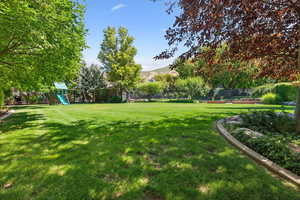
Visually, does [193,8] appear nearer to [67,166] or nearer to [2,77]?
[67,166]

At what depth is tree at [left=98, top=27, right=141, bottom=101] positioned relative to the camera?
75.6 ft

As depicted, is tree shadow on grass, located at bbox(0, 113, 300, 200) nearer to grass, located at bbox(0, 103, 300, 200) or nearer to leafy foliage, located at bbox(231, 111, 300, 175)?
grass, located at bbox(0, 103, 300, 200)

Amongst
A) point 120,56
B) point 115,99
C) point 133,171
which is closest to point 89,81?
point 115,99

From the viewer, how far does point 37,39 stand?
4.02 m

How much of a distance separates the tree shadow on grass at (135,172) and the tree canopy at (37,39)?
110 inches

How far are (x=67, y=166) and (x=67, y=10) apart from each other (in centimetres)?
567

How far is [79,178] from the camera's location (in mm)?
1885

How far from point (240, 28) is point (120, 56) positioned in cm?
2134

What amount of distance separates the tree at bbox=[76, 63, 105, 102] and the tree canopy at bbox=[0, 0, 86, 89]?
59.2 feet

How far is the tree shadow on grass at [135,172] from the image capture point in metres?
1.60

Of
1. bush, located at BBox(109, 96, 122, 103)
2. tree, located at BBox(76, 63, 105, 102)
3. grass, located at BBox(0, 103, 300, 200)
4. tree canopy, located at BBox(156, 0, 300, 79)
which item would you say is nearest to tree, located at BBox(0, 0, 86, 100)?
grass, located at BBox(0, 103, 300, 200)

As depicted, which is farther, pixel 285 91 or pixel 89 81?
pixel 89 81

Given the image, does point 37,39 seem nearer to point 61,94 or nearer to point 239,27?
point 239,27

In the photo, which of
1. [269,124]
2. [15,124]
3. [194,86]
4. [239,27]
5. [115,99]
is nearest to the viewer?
[239,27]
